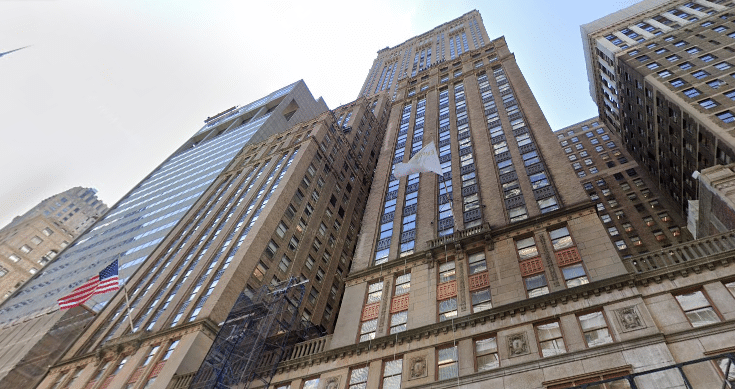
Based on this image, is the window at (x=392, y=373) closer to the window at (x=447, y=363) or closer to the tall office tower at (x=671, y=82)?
the window at (x=447, y=363)

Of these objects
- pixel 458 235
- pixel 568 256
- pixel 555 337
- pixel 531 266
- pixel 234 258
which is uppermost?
pixel 458 235

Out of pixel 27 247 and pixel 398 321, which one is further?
pixel 27 247

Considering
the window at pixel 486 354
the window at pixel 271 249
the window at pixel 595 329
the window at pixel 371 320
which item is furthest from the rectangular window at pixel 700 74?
the window at pixel 271 249

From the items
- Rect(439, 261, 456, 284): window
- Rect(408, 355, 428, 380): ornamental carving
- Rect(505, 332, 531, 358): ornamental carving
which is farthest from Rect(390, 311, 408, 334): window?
Rect(505, 332, 531, 358): ornamental carving

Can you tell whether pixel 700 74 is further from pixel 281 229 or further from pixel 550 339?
pixel 281 229

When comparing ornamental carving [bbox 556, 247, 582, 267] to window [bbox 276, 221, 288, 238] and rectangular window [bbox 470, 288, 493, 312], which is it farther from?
window [bbox 276, 221, 288, 238]

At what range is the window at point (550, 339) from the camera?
22339mm

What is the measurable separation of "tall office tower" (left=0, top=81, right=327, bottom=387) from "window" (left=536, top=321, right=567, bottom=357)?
44.9 m

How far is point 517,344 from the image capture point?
2353 cm

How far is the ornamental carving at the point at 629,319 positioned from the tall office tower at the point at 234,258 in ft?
79.5

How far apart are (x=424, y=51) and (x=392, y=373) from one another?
12672 cm

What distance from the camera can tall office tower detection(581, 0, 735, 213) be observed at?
46.1 m

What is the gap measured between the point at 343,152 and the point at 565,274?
55447 millimetres

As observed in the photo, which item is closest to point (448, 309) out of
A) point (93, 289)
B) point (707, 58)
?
point (93, 289)
